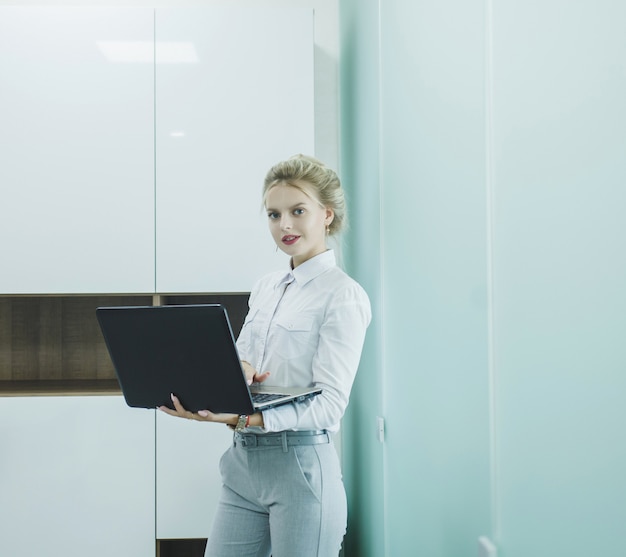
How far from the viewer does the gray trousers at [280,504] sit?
135 centimetres

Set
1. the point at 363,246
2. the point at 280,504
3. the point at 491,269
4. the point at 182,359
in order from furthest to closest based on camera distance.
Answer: the point at 363,246
the point at 280,504
the point at 182,359
the point at 491,269

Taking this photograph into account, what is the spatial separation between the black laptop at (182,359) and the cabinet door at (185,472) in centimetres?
76

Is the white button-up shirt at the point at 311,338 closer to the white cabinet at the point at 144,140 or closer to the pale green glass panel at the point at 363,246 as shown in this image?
the pale green glass panel at the point at 363,246

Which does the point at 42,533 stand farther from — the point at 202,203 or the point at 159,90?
the point at 159,90

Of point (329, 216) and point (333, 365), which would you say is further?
point (329, 216)

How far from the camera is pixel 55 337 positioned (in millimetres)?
2396

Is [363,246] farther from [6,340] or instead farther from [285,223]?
[6,340]

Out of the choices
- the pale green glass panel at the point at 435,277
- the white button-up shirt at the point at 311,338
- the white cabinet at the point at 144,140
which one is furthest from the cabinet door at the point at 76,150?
the pale green glass panel at the point at 435,277

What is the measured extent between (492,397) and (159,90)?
5.16 ft

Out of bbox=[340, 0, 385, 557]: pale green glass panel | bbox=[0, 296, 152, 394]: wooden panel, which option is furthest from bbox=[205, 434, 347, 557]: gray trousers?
bbox=[0, 296, 152, 394]: wooden panel

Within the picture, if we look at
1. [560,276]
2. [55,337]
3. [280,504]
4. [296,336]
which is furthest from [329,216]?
[55,337]

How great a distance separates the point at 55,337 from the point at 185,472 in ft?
2.59

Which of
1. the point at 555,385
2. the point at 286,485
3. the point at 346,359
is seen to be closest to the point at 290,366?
the point at 346,359

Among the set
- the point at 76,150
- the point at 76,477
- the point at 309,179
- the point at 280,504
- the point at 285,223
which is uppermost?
the point at 76,150
